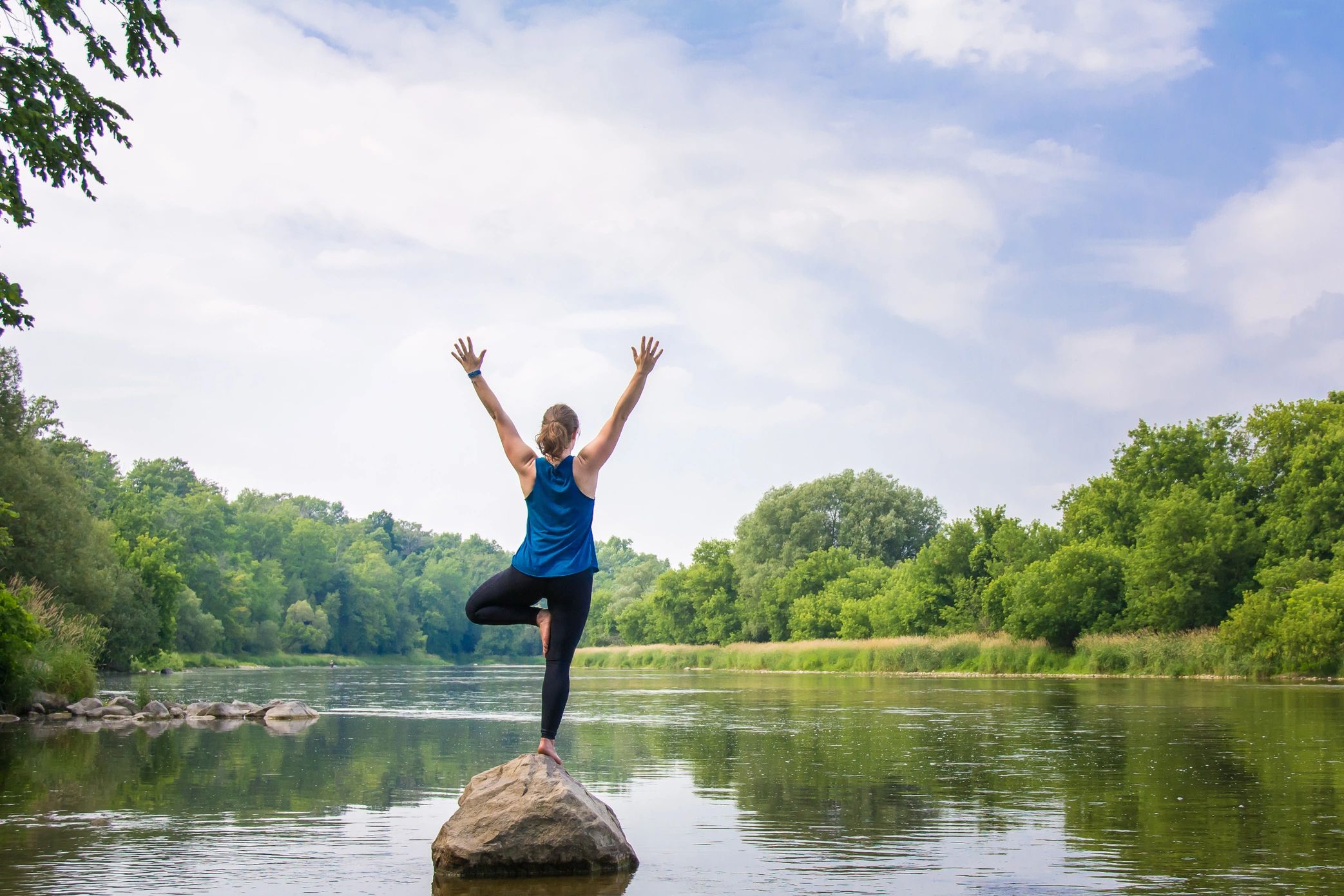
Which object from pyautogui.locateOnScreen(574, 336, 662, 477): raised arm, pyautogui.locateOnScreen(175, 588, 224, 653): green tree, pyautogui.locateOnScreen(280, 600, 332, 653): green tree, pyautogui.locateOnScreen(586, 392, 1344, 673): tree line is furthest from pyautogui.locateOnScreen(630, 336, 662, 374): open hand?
pyautogui.locateOnScreen(280, 600, 332, 653): green tree

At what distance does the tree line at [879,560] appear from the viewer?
44.4 m

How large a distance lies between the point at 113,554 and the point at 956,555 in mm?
41134

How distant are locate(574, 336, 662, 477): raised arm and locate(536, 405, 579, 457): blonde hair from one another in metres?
0.14

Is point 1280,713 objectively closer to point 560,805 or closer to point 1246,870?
point 1246,870

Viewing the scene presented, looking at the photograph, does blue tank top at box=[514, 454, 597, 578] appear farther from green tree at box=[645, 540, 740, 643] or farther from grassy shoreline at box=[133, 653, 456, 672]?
green tree at box=[645, 540, 740, 643]

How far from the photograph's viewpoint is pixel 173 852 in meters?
8.08

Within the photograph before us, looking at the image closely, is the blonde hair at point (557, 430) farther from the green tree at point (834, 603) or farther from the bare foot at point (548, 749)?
the green tree at point (834, 603)

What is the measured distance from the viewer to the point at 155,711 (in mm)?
24266

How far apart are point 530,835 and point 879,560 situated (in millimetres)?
80590

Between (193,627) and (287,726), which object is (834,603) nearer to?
(193,627)

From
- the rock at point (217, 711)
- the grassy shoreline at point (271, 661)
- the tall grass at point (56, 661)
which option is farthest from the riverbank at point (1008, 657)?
the tall grass at point (56, 661)

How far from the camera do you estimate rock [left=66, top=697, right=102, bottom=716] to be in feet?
78.1

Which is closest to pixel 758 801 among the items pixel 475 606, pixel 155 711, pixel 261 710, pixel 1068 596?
pixel 475 606

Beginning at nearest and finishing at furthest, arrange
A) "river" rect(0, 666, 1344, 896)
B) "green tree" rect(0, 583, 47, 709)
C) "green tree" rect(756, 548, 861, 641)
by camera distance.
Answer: "river" rect(0, 666, 1344, 896) < "green tree" rect(0, 583, 47, 709) < "green tree" rect(756, 548, 861, 641)
